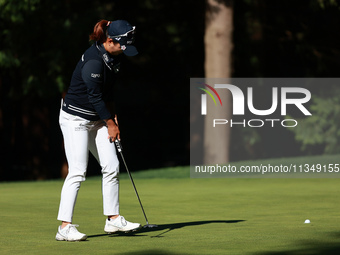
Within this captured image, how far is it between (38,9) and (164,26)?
5.71m

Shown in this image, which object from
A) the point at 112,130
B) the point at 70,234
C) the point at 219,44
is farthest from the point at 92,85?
the point at 219,44

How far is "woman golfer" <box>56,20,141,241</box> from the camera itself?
27.5 ft

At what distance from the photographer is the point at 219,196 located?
44.7ft

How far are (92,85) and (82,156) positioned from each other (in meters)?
0.75

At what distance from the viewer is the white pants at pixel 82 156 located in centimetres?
850

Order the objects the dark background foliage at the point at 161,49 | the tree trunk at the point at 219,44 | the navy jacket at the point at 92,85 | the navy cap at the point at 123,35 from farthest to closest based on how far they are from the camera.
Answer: the dark background foliage at the point at 161,49 < the tree trunk at the point at 219,44 < the navy cap at the point at 123,35 < the navy jacket at the point at 92,85

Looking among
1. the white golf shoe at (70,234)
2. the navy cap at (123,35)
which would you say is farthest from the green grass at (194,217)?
the navy cap at (123,35)

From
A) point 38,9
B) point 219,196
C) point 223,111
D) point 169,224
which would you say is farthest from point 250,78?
point 169,224

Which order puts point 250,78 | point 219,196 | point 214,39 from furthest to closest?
point 250,78
point 214,39
point 219,196

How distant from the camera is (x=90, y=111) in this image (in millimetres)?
8570

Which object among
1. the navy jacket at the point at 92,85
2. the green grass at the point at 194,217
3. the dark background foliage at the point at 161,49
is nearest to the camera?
the green grass at the point at 194,217

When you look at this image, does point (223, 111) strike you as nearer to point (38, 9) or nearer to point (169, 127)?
point (38, 9)

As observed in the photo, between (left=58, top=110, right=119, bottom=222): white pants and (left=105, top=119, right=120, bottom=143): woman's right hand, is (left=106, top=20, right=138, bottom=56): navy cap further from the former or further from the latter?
(left=58, top=110, right=119, bottom=222): white pants

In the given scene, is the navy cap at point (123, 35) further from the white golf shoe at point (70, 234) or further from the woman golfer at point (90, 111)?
the white golf shoe at point (70, 234)
